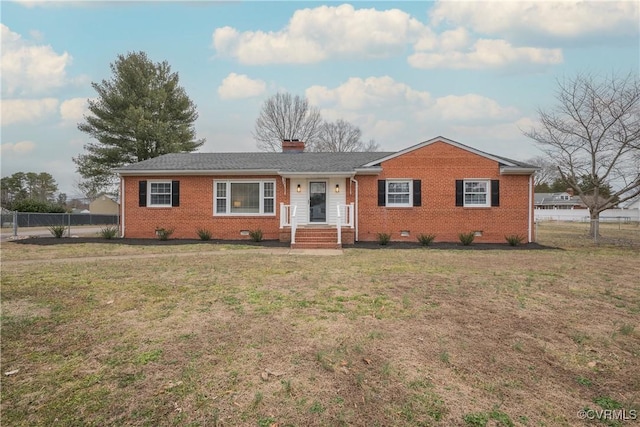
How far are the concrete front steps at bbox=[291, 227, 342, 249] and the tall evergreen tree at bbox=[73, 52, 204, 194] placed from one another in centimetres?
1966

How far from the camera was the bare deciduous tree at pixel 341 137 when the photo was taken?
38.3 meters

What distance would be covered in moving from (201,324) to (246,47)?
15431 mm

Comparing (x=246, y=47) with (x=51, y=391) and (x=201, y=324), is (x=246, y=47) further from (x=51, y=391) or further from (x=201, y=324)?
(x=51, y=391)

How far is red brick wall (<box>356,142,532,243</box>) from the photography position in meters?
14.2

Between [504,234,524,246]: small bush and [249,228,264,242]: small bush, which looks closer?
[504,234,524,246]: small bush

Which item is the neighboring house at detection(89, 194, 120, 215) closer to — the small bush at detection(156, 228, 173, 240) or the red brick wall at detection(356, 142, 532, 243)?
the small bush at detection(156, 228, 173, 240)

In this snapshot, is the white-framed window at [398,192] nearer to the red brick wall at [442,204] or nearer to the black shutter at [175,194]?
the red brick wall at [442,204]

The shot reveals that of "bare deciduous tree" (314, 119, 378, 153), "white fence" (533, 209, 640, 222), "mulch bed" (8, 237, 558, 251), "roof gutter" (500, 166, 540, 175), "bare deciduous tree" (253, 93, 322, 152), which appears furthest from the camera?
"white fence" (533, 209, 640, 222)

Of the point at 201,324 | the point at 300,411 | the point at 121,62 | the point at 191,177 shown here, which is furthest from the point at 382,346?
the point at 121,62

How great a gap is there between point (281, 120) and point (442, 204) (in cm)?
2415

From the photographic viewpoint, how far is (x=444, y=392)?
9.41ft

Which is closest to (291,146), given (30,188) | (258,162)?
(258,162)

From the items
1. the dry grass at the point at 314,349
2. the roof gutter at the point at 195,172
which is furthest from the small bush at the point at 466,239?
the roof gutter at the point at 195,172

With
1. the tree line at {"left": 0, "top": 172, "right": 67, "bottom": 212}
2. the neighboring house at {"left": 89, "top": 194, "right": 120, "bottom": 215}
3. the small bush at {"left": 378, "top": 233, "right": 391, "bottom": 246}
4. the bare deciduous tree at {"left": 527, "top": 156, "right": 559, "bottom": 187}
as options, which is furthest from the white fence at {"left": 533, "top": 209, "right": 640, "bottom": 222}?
the tree line at {"left": 0, "top": 172, "right": 67, "bottom": 212}
